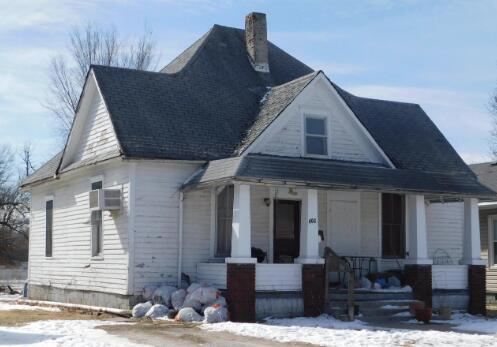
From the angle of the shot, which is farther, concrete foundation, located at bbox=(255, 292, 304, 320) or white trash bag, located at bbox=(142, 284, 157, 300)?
white trash bag, located at bbox=(142, 284, 157, 300)

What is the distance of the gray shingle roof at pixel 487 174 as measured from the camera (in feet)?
90.7

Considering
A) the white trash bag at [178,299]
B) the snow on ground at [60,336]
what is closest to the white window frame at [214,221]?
the white trash bag at [178,299]

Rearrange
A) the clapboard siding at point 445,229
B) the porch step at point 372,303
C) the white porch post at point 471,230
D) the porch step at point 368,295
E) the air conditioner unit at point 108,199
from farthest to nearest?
the clapboard siding at point 445,229
the white porch post at point 471,230
the air conditioner unit at point 108,199
the porch step at point 368,295
the porch step at point 372,303

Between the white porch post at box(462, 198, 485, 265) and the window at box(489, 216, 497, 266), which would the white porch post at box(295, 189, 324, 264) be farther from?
the window at box(489, 216, 497, 266)

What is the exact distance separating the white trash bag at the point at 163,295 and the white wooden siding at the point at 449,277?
676 cm

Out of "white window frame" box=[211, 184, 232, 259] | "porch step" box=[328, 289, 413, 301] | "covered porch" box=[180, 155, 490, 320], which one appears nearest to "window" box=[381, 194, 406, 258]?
"covered porch" box=[180, 155, 490, 320]

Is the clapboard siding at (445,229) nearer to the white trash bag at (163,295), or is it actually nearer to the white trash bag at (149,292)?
the white trash bag at (163,295)

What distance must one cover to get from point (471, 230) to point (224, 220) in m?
6.55

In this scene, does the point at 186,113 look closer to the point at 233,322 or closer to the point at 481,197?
the point at 233,322

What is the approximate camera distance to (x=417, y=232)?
1889 centimetres

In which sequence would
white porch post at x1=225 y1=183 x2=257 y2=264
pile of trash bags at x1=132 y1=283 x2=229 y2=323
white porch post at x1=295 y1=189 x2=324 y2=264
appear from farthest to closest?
1. white porch post at x1=295 y1=189 x2=324 y2=264
2. white porch post at x1=225 y1=183 x2=257 y2=264
3. pile of trash bags at x1=132 y1=283 x2=229 y2=323

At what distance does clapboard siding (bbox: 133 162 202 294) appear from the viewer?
1802cm

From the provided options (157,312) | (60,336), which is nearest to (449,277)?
(157,312)

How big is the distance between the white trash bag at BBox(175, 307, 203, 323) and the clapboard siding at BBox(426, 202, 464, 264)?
8838 millimetres
